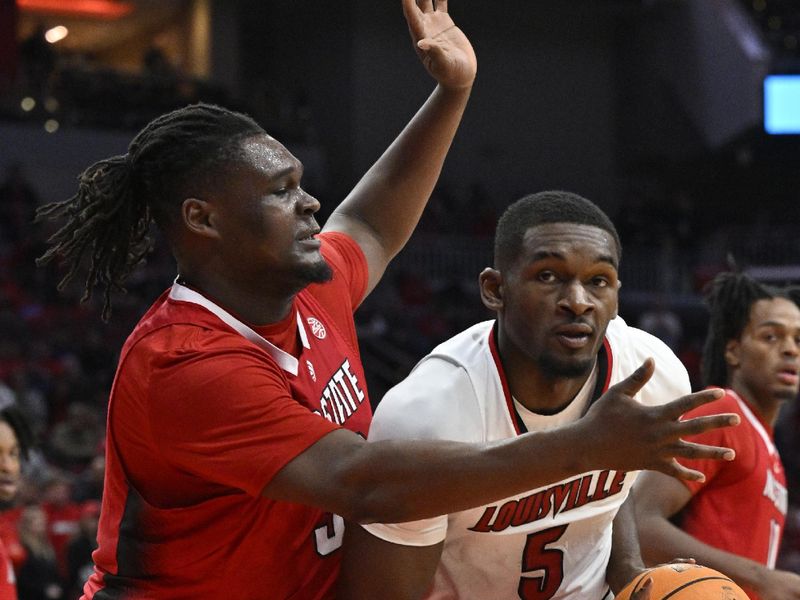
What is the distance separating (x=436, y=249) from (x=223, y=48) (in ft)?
20.0

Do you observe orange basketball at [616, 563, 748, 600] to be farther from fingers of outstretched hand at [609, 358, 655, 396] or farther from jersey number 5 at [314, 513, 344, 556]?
fingers of outstretched hand at [609, 358, 655, 396]

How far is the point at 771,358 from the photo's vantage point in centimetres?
463

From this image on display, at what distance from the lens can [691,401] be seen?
2.06 metres

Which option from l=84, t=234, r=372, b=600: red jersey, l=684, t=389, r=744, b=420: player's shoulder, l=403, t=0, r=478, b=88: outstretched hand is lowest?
l=684, t=389, r=744, b=420: player's shoulder

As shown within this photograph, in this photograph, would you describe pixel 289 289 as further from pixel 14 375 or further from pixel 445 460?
pixel 14 375

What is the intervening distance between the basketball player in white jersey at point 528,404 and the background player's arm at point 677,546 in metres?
0.80

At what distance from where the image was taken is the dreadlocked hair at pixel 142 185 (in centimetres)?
283

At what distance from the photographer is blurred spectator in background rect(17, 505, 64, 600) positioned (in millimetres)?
8188

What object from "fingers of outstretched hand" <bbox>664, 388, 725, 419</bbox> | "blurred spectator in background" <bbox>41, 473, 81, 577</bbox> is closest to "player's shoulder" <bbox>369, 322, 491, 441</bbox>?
"fingers of outstretched hand" <bbox>664, 388, 725, 419</bbox>

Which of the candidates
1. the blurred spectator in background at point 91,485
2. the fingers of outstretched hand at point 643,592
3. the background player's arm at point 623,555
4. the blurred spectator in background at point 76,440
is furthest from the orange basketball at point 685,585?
the blurred spectator in background at point 76,440

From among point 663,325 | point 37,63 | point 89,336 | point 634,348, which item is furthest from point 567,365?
point 37,63

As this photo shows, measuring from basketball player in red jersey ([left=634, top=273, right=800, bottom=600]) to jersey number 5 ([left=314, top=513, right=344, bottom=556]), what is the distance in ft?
4.57

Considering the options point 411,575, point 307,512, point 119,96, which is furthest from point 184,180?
point 119,96

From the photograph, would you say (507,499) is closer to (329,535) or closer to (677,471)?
(329,535)
